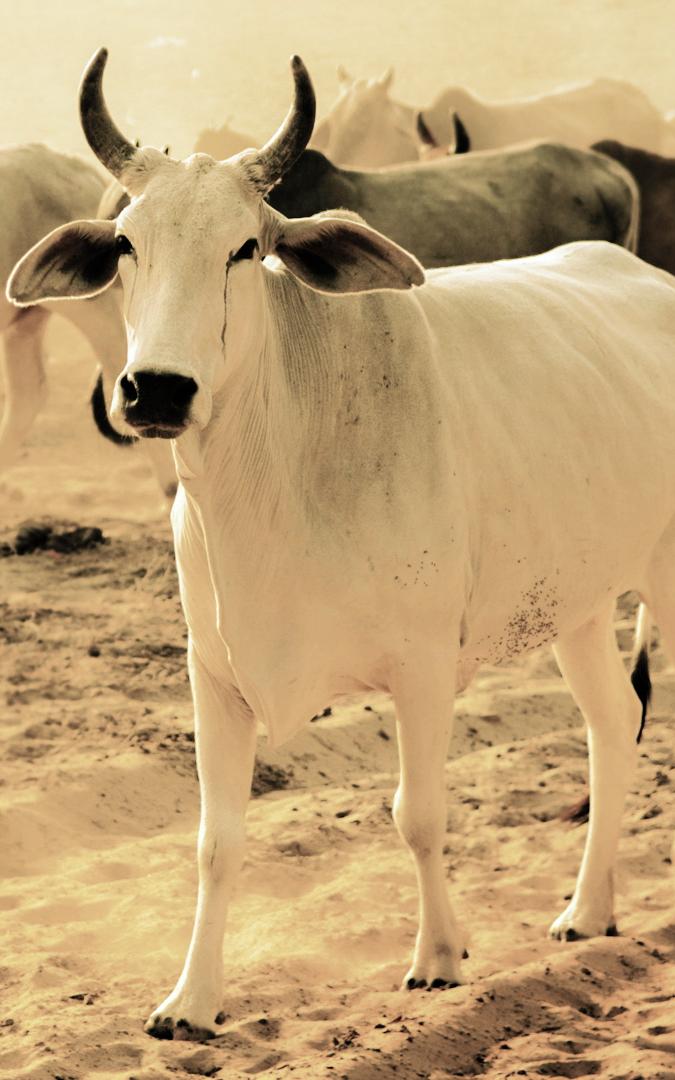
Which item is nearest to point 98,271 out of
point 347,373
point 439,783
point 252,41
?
point 347,373

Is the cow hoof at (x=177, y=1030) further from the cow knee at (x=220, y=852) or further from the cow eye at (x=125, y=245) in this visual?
the cow eye at (x=125, y=245)

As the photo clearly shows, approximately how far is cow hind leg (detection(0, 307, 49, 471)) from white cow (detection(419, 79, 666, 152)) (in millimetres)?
5265

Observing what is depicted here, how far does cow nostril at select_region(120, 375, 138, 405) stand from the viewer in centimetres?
302

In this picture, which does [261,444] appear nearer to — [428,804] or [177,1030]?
[428,804]

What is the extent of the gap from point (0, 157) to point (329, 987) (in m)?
4.72

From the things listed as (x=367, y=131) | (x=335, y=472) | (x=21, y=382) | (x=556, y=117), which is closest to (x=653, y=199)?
(x=367, y=131)

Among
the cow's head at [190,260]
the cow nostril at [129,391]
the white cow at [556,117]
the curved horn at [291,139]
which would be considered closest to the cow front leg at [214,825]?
the cow's head at [190,260]

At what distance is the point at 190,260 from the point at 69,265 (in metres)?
0.47

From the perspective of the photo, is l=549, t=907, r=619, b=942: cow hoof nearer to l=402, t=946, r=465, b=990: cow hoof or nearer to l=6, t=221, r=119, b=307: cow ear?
l=402, t=946, r=465, b=990: cow hoof

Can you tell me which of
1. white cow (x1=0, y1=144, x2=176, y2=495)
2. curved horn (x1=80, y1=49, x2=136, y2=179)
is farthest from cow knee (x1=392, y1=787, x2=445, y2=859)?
white cow (x1=0, y1=144, x2=176, y2=495)

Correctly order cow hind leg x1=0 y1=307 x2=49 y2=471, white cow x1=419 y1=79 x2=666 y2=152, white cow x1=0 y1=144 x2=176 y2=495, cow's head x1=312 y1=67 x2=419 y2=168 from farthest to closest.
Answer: white cow x1=419 y1=79 x2=666 y2=152, cow's head x1=312 y1=67 x2=419 y2=168, cow hind leg x1=0 y1=307 x2=49 y2=471, white cow x1=0 y1=144 x2=176 y2=495

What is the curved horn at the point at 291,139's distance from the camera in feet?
11.0

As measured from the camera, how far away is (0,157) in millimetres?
7523

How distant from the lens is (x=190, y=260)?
Answer: 10.4 feet
